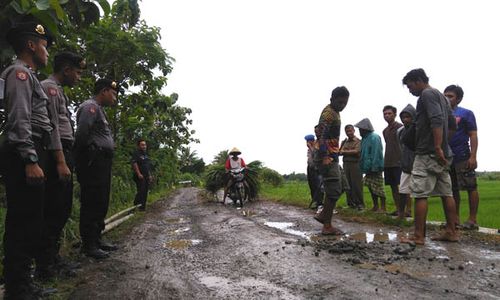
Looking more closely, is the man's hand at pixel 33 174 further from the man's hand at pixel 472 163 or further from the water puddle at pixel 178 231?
the man's hand at pixel 472 163

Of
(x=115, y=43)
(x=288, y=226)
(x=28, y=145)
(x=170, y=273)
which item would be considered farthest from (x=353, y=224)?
(x=115, y=43)

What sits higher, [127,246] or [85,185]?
[85,185]

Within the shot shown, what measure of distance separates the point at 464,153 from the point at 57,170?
5.19m

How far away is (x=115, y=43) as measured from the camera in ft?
28.4

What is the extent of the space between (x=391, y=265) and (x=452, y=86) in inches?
129

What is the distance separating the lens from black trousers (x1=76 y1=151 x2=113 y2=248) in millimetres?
4590

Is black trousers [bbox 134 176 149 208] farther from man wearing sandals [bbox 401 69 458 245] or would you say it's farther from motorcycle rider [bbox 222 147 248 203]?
man wearing sandals [bbox 401 69 458 245]

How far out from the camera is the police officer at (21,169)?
278 cm

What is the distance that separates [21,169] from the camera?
2875 millimetres

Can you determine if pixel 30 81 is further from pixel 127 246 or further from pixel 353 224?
pixel 353 224

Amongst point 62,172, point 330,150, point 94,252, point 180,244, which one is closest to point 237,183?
point 330,150

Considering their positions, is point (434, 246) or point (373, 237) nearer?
point (434, 246)

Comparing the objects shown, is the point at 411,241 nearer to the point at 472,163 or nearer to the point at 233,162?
the point at 472,163

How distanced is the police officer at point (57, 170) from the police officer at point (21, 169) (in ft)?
1.27
